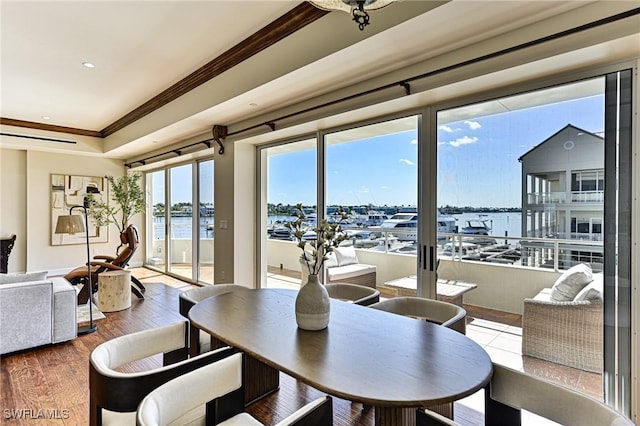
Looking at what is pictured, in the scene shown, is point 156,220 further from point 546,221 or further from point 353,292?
point 546,221

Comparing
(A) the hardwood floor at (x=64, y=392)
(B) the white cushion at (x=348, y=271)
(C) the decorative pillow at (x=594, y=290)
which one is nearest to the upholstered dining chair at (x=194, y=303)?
(A) the hardwood floor at (x=64, y=392)

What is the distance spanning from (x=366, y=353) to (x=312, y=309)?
0.41 m

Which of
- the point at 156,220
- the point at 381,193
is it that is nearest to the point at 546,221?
the point at 381,193

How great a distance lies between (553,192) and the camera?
2.43m

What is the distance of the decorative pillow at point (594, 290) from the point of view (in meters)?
2.20

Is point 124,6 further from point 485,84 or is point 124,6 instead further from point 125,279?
point 125,279

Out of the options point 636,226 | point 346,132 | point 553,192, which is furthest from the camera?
point 346,132

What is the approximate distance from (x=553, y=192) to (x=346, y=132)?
2.12 meters

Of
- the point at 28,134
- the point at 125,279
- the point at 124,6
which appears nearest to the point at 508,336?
the point at 124,6

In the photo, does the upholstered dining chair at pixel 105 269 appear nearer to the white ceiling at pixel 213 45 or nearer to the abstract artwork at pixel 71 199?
the white ceiling at pixel 213 45

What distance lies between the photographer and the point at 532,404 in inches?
54.9

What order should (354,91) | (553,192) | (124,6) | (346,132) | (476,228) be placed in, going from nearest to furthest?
1. (553,192)
2. (124,6)
3. (476,228)
4. (354,91)
5. (346,132)

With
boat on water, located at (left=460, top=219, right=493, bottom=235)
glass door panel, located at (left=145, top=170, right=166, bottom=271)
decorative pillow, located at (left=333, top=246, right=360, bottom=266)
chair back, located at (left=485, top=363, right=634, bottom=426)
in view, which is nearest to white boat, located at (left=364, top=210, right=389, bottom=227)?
decorative pillow, located at (left=333, top=246, right=360, bottom=266)

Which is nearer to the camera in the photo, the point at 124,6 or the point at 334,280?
the point at 124,6
